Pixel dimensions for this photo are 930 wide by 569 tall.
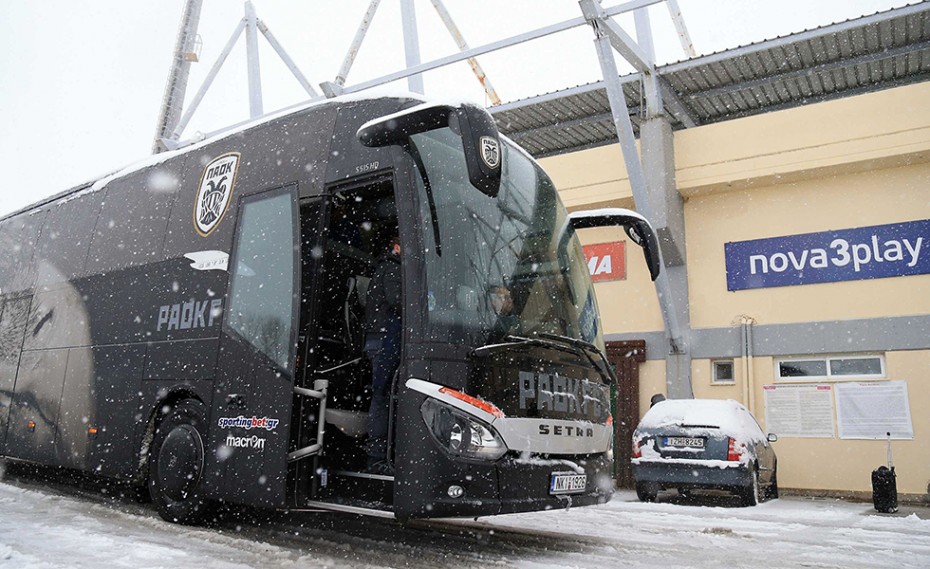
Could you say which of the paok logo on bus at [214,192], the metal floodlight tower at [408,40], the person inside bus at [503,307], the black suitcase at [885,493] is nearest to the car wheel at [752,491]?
the black suitcase at [885,493]

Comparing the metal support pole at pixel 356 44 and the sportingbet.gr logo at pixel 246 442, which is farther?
the metal support pole at pixel 356 44

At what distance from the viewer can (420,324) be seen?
4625 mm

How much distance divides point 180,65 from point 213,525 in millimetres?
18502

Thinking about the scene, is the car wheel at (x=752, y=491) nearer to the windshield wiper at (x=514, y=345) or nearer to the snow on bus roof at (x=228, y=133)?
the windshield wiper at (x=514, y=345)

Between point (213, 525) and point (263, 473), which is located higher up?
point (263, 473)

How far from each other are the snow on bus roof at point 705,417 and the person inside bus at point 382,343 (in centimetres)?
587

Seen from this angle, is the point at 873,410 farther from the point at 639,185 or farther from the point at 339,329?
the point at 339,329

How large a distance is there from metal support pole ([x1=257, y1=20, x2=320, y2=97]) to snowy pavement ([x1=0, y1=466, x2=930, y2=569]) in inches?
562

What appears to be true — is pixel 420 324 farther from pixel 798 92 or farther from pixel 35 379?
pixel 798 92

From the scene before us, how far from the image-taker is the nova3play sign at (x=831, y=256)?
12.4 meters

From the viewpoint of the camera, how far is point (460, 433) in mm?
4453

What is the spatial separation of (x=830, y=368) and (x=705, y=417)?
12.8 feet

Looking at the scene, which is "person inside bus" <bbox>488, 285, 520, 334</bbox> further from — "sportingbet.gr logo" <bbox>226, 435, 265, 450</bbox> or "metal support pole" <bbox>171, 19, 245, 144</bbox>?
"metal support pole" <bbox>171, 19, 245, 144</bbox>

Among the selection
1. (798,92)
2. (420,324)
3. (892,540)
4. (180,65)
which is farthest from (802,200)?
(180,65)
